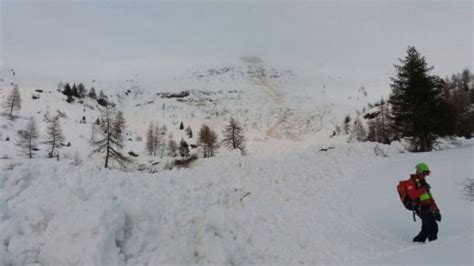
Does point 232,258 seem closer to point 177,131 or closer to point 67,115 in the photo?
point 177,131

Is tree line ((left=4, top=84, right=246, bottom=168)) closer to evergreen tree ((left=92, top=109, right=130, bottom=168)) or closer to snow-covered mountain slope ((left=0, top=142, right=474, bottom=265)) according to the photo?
evergreen tree ((left=92, top=109, right=130, bottom=168))

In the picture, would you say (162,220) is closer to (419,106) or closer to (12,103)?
(419,106)

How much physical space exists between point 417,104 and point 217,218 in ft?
76.8

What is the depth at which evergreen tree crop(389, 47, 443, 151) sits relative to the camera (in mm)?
26891

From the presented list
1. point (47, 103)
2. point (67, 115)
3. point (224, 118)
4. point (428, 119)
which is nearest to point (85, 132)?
point (67, 115)

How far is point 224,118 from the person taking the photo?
115 m

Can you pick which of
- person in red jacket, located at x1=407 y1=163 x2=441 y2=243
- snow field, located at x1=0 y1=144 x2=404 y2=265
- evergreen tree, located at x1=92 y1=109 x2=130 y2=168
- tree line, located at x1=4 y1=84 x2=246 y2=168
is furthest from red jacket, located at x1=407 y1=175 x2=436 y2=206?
tree line, located at x1=4 y1=84 x2=246 y2=168

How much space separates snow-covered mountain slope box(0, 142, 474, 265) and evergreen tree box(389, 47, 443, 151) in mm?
11454

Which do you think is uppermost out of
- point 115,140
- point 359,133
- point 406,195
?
point 359,133

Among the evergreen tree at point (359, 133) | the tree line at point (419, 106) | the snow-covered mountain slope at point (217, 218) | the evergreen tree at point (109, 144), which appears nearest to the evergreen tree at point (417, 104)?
the tree line at point (419, 106)

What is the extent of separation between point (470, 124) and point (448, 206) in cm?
4020

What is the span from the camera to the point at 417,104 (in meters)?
27.3

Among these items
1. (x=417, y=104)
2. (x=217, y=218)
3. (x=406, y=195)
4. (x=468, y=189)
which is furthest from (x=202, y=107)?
(x=406, y=195)

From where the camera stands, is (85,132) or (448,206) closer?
(448,206)
